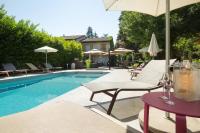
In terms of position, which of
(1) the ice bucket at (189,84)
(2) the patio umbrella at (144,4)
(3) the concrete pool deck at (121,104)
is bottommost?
(3) the concrete pool deck at (121,104)

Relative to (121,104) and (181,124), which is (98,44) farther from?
(181,124)

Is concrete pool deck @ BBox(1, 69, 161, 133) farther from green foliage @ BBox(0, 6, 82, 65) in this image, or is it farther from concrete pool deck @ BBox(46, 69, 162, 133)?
green foliage @ BBox(0, 6, 82, 65)

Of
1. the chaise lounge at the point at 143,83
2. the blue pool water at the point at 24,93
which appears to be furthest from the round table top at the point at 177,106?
the blue pool water at the point at 24,93

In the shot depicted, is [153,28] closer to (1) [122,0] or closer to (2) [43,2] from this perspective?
(2) [43,2]

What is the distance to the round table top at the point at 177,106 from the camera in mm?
1780

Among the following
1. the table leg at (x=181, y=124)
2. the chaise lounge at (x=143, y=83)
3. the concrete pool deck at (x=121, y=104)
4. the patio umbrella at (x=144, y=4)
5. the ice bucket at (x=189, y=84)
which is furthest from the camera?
the chaise lounge at (x=143, y=83)

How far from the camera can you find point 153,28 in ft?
67.3

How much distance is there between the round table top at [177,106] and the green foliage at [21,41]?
1451cm

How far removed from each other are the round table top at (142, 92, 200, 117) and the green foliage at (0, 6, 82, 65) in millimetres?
14515

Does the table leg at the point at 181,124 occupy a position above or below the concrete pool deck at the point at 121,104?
above

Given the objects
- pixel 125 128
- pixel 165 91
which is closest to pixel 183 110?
pixel 165 91

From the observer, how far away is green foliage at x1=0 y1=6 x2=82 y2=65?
15199mm

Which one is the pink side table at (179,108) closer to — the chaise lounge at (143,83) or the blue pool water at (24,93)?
the chaise lounge at (143,83)

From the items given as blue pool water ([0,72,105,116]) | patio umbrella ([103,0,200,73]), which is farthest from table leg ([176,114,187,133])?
blue pool water ([0,72,105,116])
